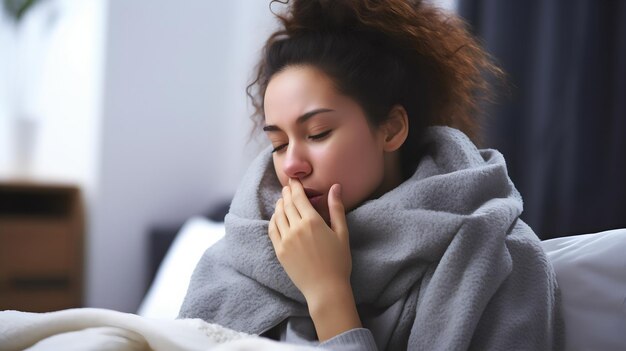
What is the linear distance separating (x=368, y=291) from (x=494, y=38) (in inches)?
44.4

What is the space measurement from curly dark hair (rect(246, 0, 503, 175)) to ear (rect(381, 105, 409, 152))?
11mm

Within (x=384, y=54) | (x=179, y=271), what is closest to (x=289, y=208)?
(x=384, y=54)

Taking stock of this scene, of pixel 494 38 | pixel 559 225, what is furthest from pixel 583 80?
pixel 559 225

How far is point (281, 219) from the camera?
2.93ft

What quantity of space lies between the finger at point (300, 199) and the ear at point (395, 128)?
14 cm

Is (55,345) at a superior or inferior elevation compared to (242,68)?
inferior

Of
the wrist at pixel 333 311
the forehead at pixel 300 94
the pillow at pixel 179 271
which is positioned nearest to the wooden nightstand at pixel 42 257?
the pillow at pixel 179 271

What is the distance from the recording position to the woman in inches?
31.6

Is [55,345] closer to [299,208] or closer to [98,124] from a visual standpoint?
[299,208]

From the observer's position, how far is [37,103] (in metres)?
2.94

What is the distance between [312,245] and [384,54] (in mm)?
320

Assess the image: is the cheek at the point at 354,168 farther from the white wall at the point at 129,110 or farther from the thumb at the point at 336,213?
the white wall at the point at 129,110

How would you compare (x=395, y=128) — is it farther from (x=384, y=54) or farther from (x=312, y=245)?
(x=312, y=245)

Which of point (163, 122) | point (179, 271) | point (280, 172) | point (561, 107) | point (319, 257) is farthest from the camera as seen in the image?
point (163, 122)
